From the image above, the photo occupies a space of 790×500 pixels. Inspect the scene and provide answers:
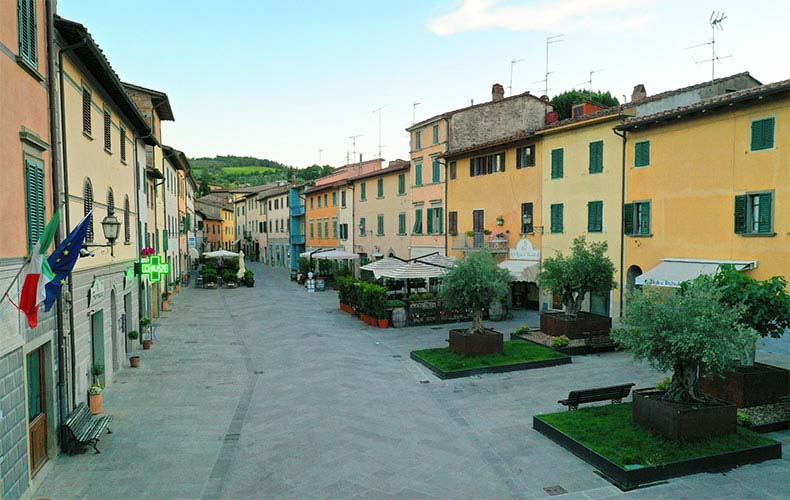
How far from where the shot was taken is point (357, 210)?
45.3 m

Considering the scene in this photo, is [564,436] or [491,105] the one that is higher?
[491,105]

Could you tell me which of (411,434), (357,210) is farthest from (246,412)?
(357,210)

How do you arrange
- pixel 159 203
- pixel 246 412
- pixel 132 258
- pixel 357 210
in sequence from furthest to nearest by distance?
pixel 357 210
pixel 159 203
pixel 132 258
pixel 246 412

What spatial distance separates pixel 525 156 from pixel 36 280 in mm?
24200

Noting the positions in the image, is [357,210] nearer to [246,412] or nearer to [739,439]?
[246,412]

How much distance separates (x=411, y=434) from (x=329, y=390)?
3.62m

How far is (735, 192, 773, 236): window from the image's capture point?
1662cm

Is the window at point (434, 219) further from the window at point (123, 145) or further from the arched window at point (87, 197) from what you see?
the arched window at point (87, 197)

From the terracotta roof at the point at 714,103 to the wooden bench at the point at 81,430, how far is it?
19740mm

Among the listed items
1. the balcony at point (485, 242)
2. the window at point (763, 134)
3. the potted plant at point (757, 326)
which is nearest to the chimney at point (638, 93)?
the balcony at point (485, 242)

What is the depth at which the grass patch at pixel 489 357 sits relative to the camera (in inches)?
617

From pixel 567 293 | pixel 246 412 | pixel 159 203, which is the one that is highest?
pixel 159 203

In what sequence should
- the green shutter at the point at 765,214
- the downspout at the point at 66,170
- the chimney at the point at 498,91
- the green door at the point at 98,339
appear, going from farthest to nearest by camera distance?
the chimney at the point at 498,91, the green shutter at the point at 765,214, the green door at the point at 98,339, the downspout at the point at 66,170

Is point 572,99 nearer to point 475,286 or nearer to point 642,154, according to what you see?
point 642,154
